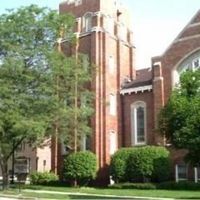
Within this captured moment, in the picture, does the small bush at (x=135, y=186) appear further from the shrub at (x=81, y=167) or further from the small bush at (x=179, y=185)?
the shrub at (x=81, y=167)

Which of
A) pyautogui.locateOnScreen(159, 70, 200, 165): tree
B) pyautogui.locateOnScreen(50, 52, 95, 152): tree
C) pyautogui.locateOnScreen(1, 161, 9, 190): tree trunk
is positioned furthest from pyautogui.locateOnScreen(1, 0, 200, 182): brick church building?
pyautogui.locateOnScreen(159, 70, 200, 165): tree

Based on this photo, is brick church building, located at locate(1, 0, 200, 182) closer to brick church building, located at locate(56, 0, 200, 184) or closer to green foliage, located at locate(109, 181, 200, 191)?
brick church building, located at locate(56, 0, 200, 184)

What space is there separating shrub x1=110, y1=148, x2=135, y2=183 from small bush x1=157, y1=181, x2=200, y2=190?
3703 mm

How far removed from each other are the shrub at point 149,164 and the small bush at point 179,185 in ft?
4.18

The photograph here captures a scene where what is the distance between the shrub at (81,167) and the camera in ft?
134

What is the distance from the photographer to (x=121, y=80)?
46.8m

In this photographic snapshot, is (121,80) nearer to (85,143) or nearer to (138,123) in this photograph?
(138,123)

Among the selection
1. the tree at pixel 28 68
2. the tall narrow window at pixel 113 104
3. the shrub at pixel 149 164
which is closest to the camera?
the tree at pixel 28 68

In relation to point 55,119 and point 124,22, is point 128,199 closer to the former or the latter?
point 55,119

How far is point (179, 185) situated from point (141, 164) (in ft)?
12.2

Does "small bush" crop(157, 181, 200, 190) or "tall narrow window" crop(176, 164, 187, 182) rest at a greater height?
"tall narrow window" crop(176, 164, 187, 182)

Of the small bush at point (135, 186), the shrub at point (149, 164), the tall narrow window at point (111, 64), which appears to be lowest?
the small bush at point (135, 186)

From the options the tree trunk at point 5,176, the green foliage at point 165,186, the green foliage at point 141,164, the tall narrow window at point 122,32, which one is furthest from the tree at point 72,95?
the tall narrow window at point 122,32

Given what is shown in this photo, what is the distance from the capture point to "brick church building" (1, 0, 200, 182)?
138ft
